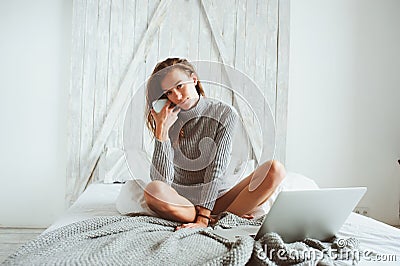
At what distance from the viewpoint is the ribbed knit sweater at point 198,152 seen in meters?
1.98

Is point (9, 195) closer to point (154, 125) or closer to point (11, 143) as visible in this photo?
point (11, 143)

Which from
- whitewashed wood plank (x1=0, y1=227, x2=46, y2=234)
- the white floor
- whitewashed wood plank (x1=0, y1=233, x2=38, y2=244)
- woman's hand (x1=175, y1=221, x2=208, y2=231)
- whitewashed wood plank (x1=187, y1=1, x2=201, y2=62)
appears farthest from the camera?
whitewashed wood plank (x1=187, y1=1, x2=201, y2=62)

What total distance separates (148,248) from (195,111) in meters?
0.69

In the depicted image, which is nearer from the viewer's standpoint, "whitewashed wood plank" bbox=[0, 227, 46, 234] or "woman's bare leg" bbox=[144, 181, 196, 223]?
"woman's bare leg" bbox=[144, 181, 196, 223]

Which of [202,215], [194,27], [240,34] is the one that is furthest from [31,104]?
[202,215]

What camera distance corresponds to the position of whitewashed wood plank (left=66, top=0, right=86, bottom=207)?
335cm

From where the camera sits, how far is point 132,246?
1523 mm

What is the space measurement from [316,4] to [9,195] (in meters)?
2.44

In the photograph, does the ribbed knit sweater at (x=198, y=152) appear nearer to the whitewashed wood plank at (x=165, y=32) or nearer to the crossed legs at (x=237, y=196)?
the crossed legs at (x=237, y=196)

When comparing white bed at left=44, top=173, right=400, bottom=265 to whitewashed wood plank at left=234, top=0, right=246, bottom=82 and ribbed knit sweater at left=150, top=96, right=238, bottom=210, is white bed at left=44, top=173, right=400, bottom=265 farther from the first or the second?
whitewashed wood plank at left=234, top=0, right=246, bottom=82

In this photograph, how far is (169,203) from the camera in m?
1.87

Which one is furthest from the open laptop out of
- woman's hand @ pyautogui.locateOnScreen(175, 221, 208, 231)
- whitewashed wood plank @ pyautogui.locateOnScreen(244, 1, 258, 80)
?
whitewashed wood plank @ pyautogui.locateOnScreen(244, 1, 258, 80)

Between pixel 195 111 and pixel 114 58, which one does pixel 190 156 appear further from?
pixel 114 58

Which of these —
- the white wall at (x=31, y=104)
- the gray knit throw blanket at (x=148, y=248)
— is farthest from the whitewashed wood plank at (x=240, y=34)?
the gray knit throw blanket at (x=148, y=248)
